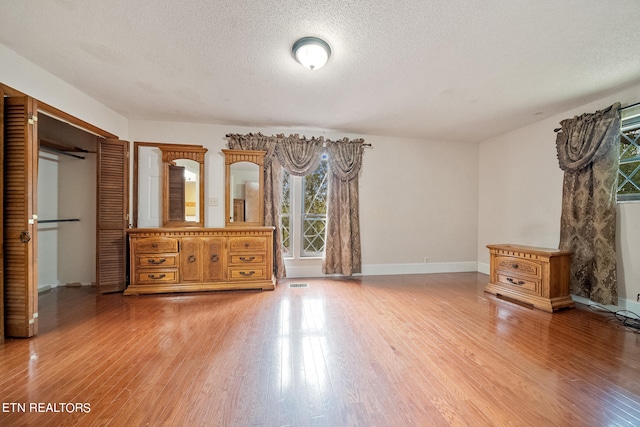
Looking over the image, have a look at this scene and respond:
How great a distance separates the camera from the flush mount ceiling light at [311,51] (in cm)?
184

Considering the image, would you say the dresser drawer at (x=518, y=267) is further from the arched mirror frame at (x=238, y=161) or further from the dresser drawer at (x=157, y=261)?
the dresser drawer at (x=157, y=261)

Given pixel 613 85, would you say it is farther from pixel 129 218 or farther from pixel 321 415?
pixel 129 218

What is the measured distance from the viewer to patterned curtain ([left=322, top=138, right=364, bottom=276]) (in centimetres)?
397

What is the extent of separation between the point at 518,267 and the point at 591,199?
109 centimetres

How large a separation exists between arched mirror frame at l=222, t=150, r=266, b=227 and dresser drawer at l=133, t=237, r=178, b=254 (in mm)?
766

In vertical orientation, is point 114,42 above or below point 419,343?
above

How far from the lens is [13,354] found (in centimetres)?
178

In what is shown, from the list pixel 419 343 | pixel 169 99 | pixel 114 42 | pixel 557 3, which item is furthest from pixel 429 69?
pixel 169 99

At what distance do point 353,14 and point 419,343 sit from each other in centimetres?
252

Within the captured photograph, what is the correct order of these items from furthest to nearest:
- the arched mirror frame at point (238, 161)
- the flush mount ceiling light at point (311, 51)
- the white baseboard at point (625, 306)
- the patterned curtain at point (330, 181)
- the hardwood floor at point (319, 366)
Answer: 1. the patterned curtain at point (330, 181)
2. the arched mirror frame at point (238, 161)
3. the white baseboard at point (625, 306)
4. the flush mount ceiling light at point (311, 51)
5. the hardwood floor at point (319, 366)

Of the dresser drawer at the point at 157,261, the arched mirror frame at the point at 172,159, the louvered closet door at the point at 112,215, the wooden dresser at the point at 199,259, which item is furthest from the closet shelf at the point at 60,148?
the dresser drawer at the point at 157,261

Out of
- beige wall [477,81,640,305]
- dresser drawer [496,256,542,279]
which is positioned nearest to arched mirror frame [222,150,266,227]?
dresser drawer [496,256,542,279]

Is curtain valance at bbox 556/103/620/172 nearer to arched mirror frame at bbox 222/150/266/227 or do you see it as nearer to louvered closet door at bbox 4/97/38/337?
arched mirror frame at bbox 222/150/266/227

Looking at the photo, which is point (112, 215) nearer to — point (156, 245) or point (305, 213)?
point (156, 245)
